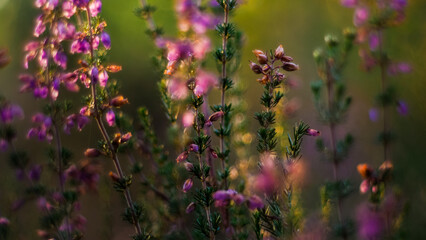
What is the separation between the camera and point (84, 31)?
1.71m

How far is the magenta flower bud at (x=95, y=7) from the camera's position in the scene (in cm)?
170

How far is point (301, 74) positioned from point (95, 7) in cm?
544

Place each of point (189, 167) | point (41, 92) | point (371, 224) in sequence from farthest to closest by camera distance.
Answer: point (371, 224) < point (41, 92) < point (189, 167)

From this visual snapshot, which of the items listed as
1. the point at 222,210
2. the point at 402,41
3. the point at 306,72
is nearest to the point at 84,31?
the point at 222,210

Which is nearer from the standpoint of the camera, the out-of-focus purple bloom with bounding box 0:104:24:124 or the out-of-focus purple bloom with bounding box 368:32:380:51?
the out-of-focus purple bloom with bounding box 0:104:24:124

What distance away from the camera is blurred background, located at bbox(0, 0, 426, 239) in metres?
3.11

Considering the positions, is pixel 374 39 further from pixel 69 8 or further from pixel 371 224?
pixel 69 8

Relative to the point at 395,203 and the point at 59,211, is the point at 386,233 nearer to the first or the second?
the point at 395,203

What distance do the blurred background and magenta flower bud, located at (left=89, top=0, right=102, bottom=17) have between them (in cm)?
103

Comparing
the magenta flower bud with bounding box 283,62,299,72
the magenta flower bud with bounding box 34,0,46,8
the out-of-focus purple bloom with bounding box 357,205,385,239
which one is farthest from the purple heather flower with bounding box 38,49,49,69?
the out-of-focus purple bloom with bounding box 357,205,385,239

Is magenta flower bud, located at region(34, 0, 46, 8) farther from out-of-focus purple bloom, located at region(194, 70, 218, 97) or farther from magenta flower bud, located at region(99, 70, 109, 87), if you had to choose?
out-of-focus purple bloom, located at region(194, 70, 218, 97)

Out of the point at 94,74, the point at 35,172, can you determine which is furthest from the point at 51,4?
the point at 35,172

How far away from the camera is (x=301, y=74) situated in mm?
6809

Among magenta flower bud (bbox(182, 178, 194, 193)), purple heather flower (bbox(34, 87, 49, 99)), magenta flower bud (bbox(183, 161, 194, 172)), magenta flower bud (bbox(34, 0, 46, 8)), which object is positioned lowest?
magenta flower bud (bbox(182, 178, 194, 193))
